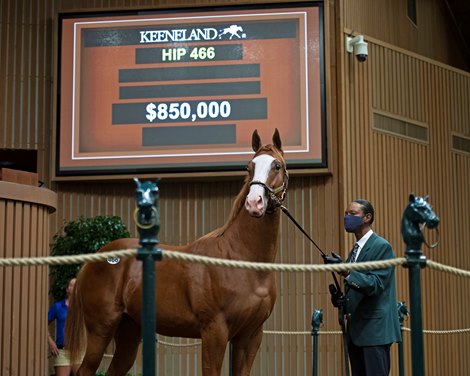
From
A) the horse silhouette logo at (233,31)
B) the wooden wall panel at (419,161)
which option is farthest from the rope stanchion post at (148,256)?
the horse silhouette logo at (233,31)

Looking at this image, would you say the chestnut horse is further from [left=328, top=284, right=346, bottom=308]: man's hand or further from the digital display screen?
the digital display screen

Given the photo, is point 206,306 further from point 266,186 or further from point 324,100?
point 324,100

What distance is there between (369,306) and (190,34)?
5587mm

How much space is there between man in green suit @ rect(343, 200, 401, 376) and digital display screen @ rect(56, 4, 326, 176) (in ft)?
14.2

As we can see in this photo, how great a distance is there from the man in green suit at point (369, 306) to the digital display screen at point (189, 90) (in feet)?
14.2

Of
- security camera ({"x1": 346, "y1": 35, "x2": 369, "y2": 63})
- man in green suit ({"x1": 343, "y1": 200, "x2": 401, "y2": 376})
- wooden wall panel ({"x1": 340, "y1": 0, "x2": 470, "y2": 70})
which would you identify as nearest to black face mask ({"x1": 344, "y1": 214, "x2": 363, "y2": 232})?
man in green suit ({"x1": 343, "y1": 200, "x2": 401, "y2": 376})

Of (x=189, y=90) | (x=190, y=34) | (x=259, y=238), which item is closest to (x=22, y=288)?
(x=259, y=238)

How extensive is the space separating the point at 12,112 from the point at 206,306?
6.09 m

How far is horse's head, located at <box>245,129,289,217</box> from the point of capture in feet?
16.4

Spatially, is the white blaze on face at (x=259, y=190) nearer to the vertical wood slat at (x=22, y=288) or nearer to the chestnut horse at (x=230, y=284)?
the chestnut horse at (x=230, y=284)

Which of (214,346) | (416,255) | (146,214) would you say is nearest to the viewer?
(146,214)

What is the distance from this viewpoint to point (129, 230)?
10.3 metres

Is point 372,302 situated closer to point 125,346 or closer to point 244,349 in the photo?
point 244,349

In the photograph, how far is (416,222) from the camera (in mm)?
3514
